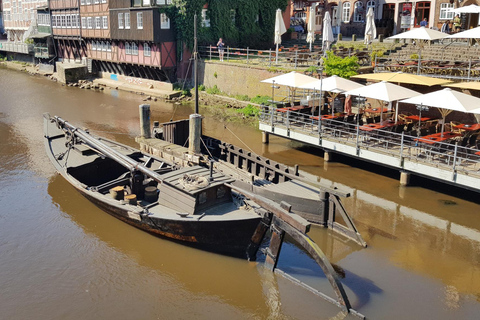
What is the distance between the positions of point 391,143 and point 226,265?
9.27m

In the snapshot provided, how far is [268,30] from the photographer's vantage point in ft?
138

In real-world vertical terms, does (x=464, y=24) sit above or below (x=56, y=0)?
below

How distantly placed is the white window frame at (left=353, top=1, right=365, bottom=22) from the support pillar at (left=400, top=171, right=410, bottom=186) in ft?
86.3

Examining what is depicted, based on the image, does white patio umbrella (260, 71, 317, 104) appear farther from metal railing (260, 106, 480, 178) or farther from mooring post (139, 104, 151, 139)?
mooring post (139, 104, 151, 139)

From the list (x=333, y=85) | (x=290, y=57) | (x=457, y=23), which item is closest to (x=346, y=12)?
(x=457, y=23)

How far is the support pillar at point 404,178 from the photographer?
17.1 meters

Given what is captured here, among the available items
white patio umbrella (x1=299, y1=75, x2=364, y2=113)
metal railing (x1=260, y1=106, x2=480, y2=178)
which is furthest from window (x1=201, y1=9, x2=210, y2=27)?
white patio umbrella (x1=299, y1=75, x2=364, y2=113)

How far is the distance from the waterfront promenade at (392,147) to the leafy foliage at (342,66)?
502 centimetres

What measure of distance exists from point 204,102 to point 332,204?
20259 mm

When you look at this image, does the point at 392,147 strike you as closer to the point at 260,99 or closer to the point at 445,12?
the point at 260,99

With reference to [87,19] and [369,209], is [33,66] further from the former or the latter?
[369,209]

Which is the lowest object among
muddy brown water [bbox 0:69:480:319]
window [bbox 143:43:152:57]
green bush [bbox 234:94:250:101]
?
muddy brown water [bbox 0:69:480:319]

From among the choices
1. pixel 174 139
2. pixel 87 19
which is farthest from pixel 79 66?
pixel 174 139

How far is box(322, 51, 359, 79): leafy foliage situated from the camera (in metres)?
25.4
